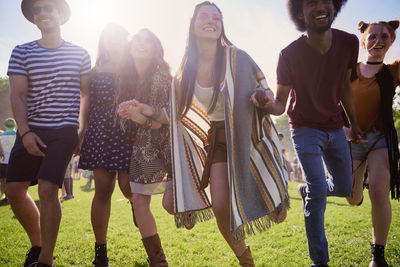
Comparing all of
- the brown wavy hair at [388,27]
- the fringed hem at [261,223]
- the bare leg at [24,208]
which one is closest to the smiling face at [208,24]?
the fringed hem at [261,223]

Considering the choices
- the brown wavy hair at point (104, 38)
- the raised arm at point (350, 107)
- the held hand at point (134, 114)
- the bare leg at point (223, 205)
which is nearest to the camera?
the bare leg at point (223, 205)

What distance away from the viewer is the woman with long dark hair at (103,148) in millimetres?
3014

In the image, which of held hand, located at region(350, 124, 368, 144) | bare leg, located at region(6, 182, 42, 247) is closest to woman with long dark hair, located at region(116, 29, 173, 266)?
bare leg, located at region(6, 182, 42, 247)

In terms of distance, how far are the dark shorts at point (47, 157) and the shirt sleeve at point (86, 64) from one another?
0.64m

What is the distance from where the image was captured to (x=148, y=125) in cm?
286

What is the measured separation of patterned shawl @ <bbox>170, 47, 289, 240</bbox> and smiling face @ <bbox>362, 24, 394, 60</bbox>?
68.7 inches

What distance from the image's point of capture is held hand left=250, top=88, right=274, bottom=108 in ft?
7.36

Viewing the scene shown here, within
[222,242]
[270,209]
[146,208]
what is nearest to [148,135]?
[146,208]

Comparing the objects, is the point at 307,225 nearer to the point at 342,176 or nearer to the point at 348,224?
the point at 342,176

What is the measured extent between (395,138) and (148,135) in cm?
275

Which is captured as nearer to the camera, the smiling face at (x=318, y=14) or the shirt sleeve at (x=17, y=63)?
the smiling face at (x=318, y=14)

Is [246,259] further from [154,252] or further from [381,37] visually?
[381,37]

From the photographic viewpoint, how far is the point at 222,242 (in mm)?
4203

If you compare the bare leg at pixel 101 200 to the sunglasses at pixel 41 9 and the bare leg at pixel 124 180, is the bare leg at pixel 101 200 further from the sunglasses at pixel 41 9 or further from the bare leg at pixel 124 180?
the sunglasses at pixel 41 9
